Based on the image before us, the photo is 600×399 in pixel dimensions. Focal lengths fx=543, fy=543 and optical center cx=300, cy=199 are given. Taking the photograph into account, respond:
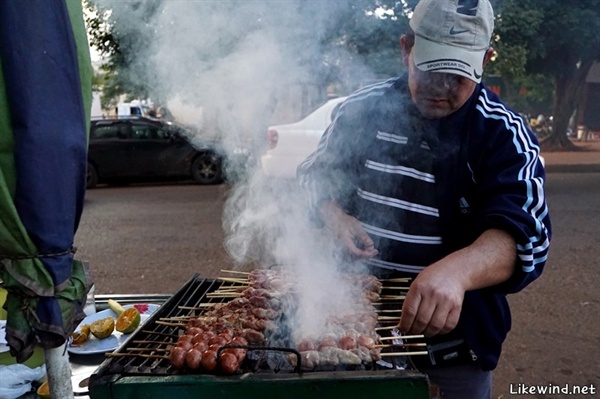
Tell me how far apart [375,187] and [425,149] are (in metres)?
0.29

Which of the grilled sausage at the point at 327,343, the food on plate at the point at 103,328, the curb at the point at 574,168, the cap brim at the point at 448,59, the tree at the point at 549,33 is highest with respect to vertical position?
the tree at the point at 549,33

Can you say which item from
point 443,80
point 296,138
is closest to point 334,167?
point 443,80

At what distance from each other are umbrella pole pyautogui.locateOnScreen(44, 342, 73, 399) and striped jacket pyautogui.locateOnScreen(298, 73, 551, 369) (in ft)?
4.58

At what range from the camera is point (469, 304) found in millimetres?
2275

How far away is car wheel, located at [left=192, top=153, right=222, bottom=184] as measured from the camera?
1330 centimetres

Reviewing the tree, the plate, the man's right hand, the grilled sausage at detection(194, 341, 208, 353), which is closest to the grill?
the grilled sausage at detection(194, 341, 208, 353)

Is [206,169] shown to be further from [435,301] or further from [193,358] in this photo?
[435,301]

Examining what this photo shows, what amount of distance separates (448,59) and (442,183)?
0.52 m

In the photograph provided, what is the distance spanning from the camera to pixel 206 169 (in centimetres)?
1336

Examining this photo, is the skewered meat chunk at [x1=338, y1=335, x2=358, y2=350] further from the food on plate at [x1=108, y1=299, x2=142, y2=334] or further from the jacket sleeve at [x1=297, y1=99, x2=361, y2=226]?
the food on plate at [x1=108, y1=299, x2=142, y2=334]

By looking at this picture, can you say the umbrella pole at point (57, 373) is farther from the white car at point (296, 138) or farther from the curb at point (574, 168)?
the curb at point (574, 168)

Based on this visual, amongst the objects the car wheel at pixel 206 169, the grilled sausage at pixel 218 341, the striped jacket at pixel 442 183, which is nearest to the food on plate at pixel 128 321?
the grilled sausage at pixel 218 341

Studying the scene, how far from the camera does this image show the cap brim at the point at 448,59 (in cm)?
207

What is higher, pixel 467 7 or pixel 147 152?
pixel 467 7
